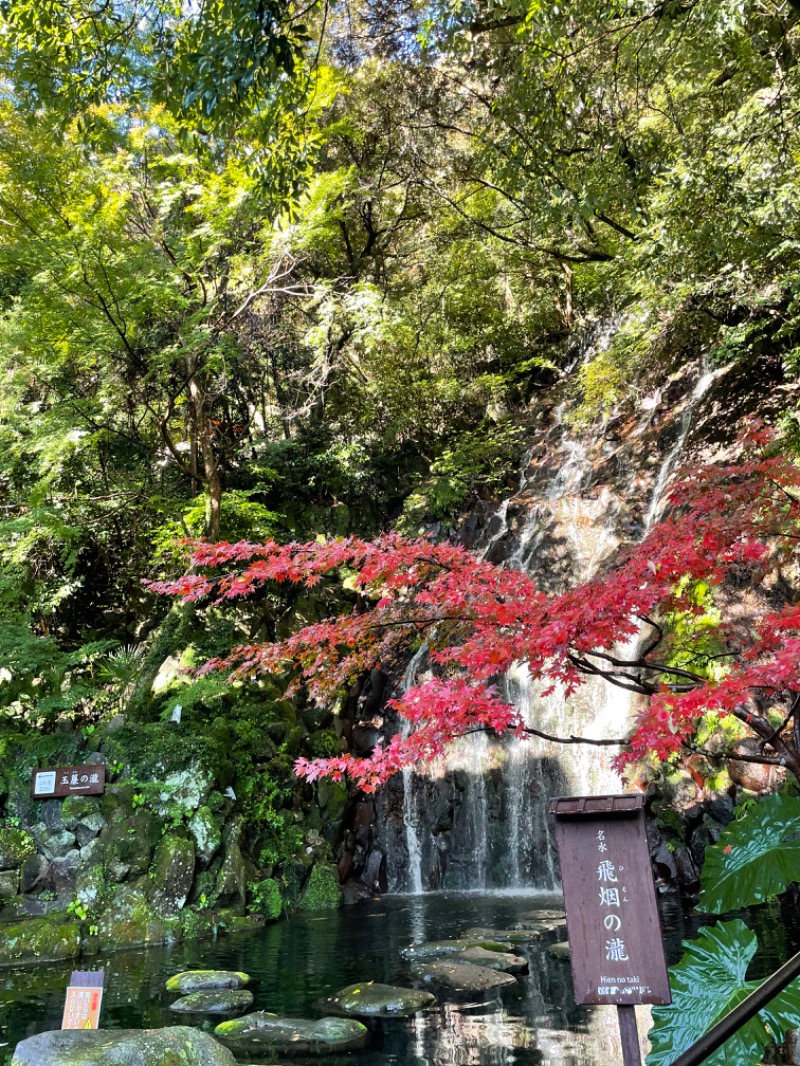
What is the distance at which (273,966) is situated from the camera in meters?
7.41

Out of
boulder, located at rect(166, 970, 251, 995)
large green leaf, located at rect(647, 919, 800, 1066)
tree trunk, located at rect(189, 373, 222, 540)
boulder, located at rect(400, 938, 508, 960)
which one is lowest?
boulder, located at rect(166, 970, 251, 995)

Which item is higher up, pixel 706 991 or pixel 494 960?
pixel 706 991

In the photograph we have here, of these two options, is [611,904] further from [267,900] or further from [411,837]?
[411,837]

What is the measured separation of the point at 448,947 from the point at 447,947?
0.4 inches

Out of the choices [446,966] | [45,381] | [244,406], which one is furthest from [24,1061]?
[244,406]

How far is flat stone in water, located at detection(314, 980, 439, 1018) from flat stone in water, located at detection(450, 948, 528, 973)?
856 mm

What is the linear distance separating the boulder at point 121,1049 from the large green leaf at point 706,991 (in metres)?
2.48

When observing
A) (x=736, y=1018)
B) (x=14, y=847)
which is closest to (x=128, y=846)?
(x=14, y=847)

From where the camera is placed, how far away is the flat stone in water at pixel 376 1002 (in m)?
5.77

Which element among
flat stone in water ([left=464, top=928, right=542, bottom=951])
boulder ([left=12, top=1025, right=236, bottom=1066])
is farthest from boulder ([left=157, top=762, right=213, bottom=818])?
boulder ([left=12, top=1025, right=236, bottom=1066])

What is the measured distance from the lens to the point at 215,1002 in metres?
6.07

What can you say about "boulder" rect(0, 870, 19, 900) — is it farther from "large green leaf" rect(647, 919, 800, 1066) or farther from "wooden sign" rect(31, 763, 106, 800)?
"large green leaf" rect(647, 919, 800, 1066)

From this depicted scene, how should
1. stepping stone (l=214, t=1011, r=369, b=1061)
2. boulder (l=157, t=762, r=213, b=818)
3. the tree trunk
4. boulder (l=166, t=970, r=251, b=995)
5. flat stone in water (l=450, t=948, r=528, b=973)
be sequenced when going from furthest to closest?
the tree trunk
boulder (l=157, t=762, r=213, b=818)
flat stone in water (l=450, t=948, r=528, b=973)
boulder (l=166, t=970, r=251, b=995)
stepping stone (l=214, t=1011, r=369, b=1061)

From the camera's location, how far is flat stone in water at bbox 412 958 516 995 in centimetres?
627
